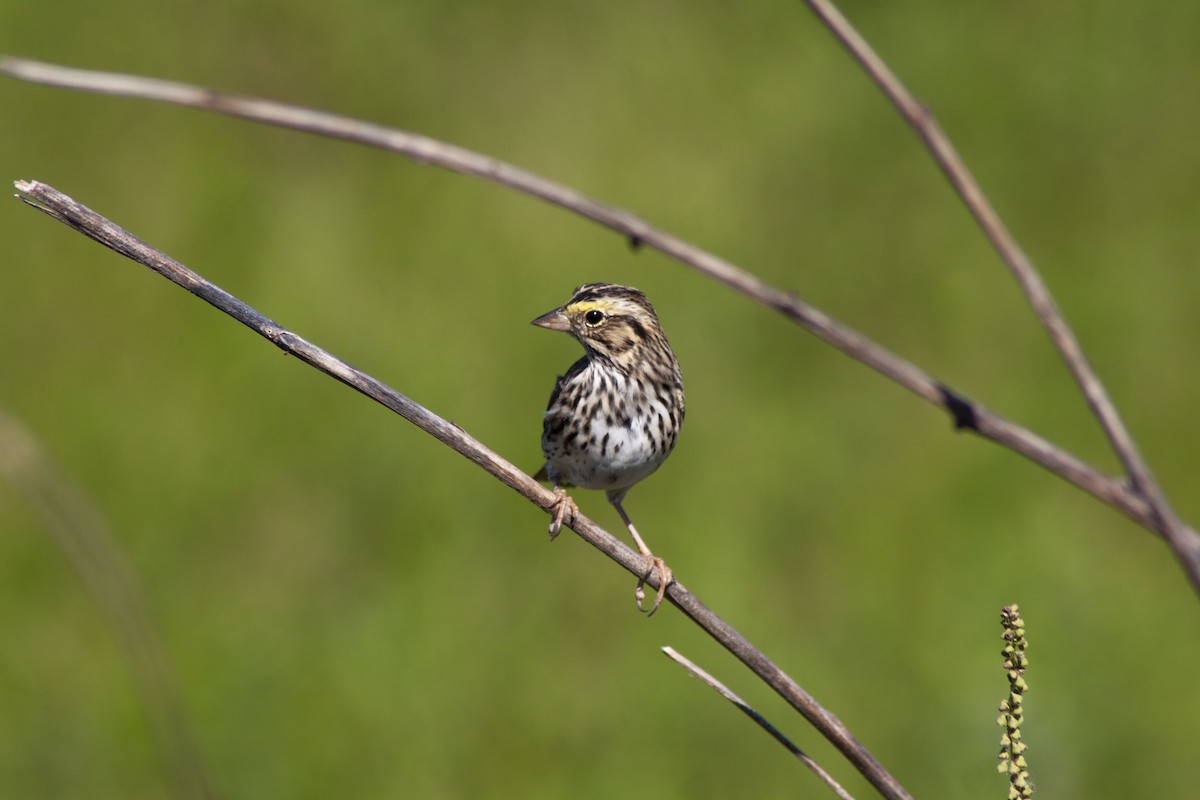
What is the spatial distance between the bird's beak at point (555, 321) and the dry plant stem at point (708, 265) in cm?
227

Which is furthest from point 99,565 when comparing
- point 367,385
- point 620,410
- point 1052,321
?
point 620,410

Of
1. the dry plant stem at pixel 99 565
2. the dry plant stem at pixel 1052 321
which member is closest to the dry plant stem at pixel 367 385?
the dry plant stem at pixel 99 565

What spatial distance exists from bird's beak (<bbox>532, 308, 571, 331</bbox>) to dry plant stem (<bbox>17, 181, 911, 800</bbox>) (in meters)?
1.38

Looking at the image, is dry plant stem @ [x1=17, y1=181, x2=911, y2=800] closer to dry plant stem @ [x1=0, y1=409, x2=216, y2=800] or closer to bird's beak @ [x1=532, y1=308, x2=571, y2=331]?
dry plant stem @ [x1=0, y1=409, x2=216, y2=800]

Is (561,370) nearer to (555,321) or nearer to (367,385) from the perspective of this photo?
(555,321)

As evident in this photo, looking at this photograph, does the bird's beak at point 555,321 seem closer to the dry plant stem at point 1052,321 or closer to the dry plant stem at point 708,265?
the dry plant stem at point 708,265

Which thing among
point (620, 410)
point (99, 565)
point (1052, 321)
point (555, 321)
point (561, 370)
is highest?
point (561, 370)

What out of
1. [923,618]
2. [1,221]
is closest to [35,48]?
[1,221]

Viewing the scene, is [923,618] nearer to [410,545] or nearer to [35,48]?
[410,545]

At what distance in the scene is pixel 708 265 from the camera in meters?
2.01

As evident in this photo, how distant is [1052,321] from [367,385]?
127cm

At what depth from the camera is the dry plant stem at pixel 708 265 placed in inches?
70.4

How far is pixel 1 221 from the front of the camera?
31.7ft

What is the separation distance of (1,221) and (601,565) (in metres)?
4.55
